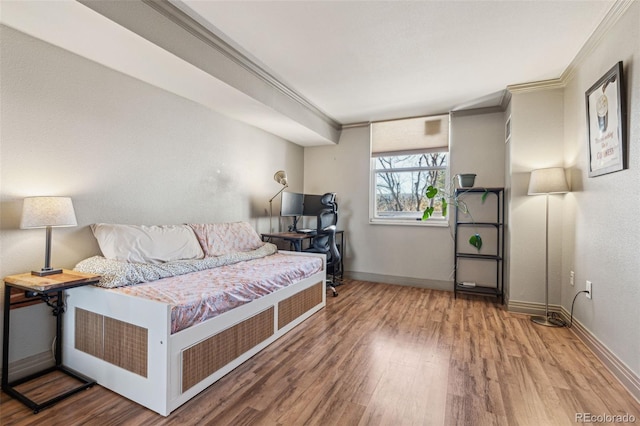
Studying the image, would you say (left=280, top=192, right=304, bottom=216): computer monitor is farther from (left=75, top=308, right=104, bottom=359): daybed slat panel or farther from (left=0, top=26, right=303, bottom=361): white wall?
A: (left=75, top=308, right=104, bottom=359): daybed slat panel

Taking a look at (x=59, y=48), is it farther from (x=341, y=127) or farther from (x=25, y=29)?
(x=341, y=127)

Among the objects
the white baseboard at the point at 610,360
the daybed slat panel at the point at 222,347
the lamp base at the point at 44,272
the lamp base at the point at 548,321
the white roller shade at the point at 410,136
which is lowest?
the lamp base at the point at 548,321

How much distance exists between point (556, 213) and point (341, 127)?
3.07 m

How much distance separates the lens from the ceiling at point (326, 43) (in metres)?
1.84

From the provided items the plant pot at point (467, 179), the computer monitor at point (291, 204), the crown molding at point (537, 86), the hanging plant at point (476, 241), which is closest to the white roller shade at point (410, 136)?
the plant pot at point (467, 179)

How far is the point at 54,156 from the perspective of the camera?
1.99 meters

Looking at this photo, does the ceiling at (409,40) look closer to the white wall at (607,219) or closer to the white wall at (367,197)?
the white wall at (607,219)

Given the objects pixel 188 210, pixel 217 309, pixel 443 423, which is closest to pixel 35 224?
pixel 217 309

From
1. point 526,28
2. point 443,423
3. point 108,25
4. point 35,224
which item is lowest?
point 443,423

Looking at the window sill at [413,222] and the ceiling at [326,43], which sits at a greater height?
the ceiling at [326,43]

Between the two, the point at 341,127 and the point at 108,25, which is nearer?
the point at 108,25

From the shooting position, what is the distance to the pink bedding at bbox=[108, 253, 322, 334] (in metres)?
1.67

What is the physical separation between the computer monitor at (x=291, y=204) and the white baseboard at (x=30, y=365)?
99.9 inches

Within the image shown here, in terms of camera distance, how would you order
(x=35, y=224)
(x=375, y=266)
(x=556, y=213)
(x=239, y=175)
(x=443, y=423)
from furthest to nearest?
(x=375, y=266) → (x=239, y=175) → (x=556, y=213) → (x=35, y=224) → (x=443, y=423)
